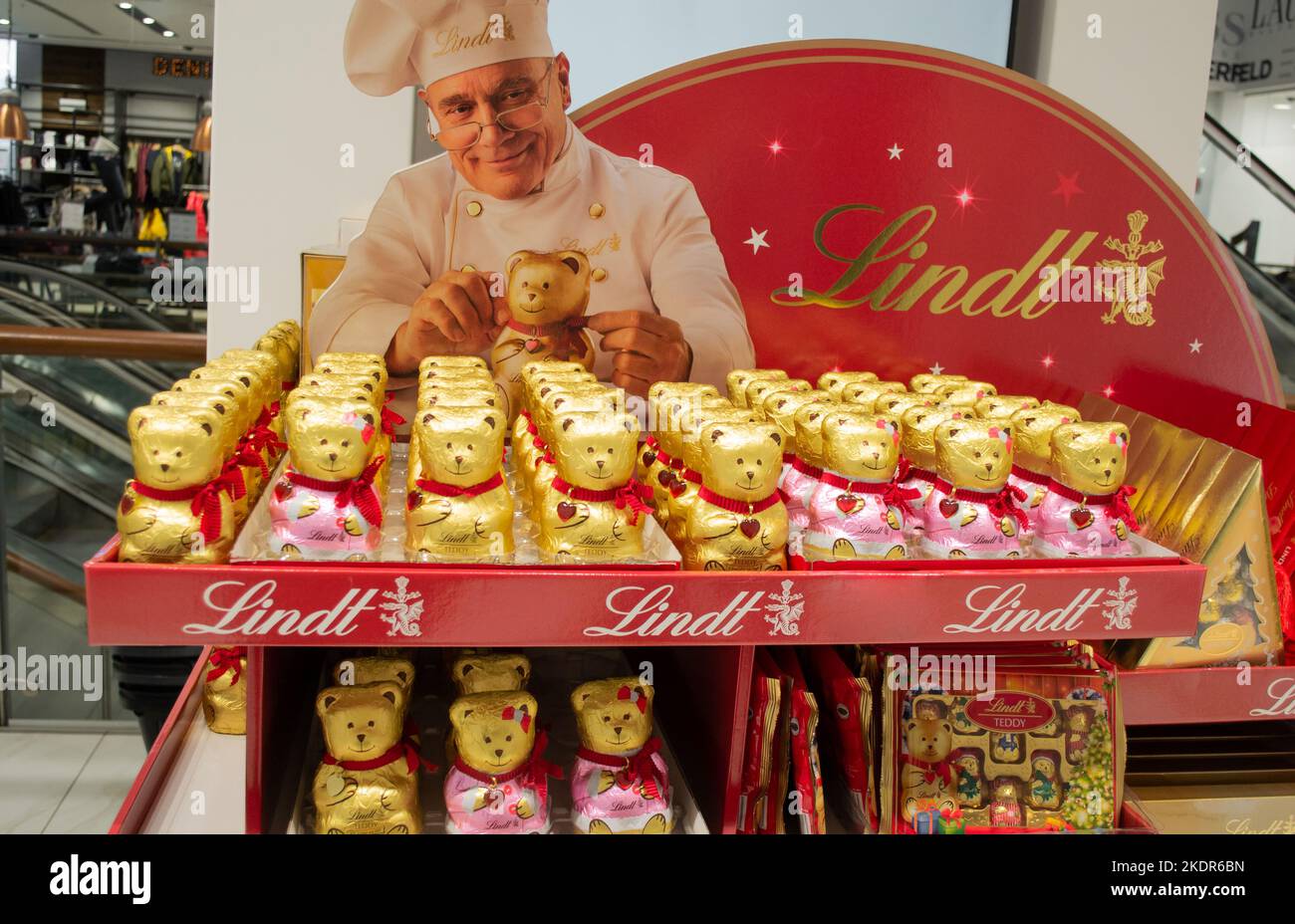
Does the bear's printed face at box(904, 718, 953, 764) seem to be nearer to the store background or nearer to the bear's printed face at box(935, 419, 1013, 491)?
the bear's printed face at box(935, 419, 1013, 491)

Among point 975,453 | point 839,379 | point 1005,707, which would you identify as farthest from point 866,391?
point 1005,707

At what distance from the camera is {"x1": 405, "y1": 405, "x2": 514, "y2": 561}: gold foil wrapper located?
166cm

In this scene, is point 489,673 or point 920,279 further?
point 920,279

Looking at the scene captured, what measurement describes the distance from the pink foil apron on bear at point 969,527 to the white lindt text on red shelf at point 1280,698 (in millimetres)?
693

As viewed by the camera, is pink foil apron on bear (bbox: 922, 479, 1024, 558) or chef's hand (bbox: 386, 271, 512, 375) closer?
pink foil apron on bear (bbox: 922, 479, 1024, 558)

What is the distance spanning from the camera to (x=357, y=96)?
244 cm

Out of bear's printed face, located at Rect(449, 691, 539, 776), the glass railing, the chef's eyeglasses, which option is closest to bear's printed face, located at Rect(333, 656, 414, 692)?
bear's printed face, located at Rect(449, 691, 539, 776)

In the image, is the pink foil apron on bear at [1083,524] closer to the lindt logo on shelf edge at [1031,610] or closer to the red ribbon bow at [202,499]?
the lindt logo on shelf edge at [1031,610]

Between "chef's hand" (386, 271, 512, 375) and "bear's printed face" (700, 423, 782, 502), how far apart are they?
94 centimetres

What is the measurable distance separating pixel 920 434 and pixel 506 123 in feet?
3.87

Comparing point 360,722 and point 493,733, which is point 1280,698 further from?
point 360,722

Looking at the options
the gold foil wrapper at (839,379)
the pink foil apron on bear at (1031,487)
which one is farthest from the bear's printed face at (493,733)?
the gold foil wrapper at (839,379)
